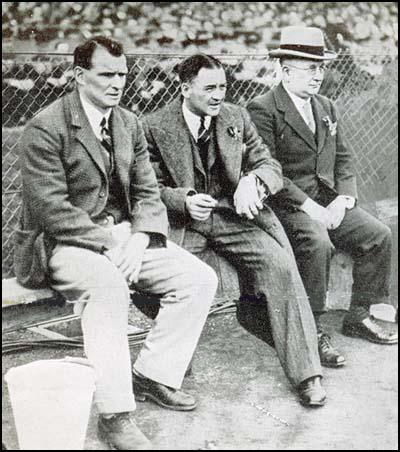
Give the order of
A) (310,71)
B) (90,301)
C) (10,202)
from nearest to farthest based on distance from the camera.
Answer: (90,301), (10,202), (310,71)

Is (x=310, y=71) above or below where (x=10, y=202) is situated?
above

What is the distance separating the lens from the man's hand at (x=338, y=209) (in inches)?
183

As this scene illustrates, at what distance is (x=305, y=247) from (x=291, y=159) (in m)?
0.48

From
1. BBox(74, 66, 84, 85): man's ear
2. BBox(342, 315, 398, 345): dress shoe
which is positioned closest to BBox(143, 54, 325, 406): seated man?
BBox(74, 66, 84, 85): man's ear

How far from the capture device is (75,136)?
12.4ft

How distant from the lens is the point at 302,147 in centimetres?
451

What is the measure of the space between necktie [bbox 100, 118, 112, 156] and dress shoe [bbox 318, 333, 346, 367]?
1.61 m

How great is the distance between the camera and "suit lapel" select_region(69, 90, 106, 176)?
148 inches

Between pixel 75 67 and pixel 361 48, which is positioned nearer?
pixel 75 67

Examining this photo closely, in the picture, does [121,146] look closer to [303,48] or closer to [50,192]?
[50,192]

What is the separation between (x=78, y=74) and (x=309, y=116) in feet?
4.47

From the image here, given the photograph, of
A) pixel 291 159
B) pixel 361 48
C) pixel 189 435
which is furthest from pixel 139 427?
pixel 361 48

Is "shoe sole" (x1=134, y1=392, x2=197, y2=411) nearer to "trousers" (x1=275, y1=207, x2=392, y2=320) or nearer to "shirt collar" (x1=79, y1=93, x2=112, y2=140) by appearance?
"trousers" (x1=275, y1=207, x2=392, y2=320)

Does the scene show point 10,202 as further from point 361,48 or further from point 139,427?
point 361,48
